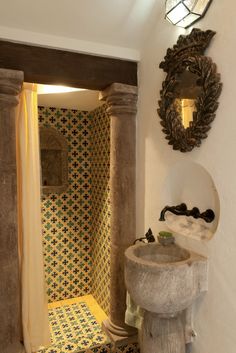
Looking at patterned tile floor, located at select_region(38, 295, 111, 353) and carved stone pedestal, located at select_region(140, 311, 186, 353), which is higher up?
carved stone pedestal, located at select_region(140, 311, 186, 353)

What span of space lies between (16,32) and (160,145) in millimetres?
1009

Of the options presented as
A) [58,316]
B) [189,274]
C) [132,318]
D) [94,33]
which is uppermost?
[94,33]

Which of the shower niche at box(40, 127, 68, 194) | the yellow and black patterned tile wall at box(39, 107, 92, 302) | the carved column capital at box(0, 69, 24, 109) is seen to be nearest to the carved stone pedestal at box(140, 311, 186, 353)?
the carved column capital at box(0, 69, 24, 109)

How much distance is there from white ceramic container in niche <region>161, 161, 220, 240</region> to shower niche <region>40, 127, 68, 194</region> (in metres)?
1.36

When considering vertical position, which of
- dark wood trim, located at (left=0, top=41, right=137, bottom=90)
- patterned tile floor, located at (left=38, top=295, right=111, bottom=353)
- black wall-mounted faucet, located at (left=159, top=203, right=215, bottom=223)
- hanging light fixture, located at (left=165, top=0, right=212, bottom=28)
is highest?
hanging light fixture, located at (left=165, top=0, right=212, bottom=28)

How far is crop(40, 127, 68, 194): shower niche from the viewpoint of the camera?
2.58 meters

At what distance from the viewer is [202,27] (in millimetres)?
1198

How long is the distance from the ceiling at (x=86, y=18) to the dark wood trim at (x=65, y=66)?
0.10 metres

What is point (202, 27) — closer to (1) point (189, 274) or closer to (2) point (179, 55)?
(2) point (179, 55)

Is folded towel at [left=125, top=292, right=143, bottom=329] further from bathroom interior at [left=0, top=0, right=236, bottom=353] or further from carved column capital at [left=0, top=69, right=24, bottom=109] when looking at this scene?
carved column capital at [left=0, top=69, right=24, bottom=109]

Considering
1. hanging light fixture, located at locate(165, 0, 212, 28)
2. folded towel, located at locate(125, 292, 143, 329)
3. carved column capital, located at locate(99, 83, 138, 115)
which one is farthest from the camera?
carved column capital, located at locate(99, 83, 138, 115)

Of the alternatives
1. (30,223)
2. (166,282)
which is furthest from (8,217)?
(166,282)

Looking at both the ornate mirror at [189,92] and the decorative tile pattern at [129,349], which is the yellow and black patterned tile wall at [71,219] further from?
the ornate mirror at [189,92]

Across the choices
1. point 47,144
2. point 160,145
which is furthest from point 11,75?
point 47,144
